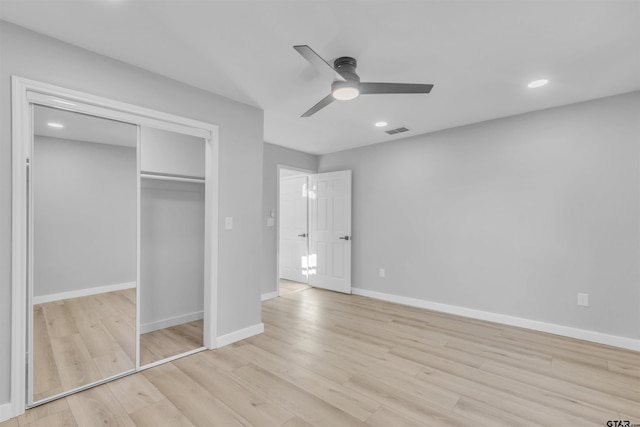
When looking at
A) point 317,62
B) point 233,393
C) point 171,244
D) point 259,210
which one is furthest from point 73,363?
point 317,62

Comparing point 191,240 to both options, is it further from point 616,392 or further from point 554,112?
point 554,112

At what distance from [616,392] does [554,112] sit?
2749 millimetres

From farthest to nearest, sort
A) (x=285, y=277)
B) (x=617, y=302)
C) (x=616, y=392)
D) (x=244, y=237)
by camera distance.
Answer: (x=285, y=277) < (x=244, y=237) < (x=617, y=302) < (x=616, y=392)

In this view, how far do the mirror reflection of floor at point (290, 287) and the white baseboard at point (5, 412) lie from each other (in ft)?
11.4

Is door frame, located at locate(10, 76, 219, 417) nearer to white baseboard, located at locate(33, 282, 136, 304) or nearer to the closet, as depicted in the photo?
white baseboard, located at locate(33, 282, 136, 304)

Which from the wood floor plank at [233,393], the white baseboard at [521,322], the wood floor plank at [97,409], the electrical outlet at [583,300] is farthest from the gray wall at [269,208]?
the electrical outlet at [583,300]

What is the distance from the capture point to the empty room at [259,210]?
1.90 m

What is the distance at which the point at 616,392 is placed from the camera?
221 centimetres

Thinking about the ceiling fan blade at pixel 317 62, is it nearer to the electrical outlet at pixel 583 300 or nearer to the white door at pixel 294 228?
the electrical outlet at pixel 583 300

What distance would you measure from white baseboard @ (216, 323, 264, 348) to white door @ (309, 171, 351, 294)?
2116 millimetres

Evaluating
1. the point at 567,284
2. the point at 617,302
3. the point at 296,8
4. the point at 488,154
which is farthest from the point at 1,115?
the point at 617,302

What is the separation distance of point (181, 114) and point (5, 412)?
2.43m

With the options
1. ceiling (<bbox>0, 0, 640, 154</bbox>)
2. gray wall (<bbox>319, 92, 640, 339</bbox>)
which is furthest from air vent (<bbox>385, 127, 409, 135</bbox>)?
ceiling (<bbox>0, 0, 640, 154</bbox>)

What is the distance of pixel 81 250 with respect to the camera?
2.25m
